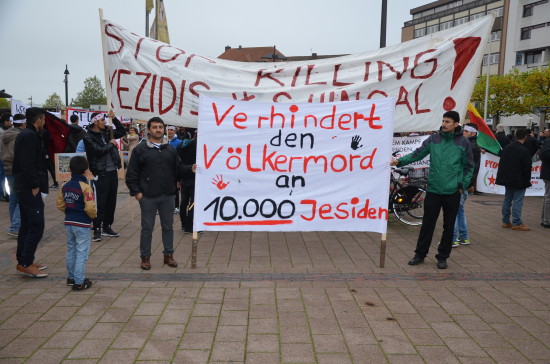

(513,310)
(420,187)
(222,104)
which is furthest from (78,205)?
(420,187)

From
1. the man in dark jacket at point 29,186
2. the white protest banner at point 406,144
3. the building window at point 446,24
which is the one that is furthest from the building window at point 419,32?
the man in dark jacket at point 29,186

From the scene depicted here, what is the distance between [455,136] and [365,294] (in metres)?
2.28

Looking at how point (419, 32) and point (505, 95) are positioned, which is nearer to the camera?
point (505, 95)

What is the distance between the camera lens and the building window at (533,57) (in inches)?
1837

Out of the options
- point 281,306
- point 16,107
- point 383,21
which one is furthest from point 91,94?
point 281,306

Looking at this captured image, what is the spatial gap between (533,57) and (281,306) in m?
53.5

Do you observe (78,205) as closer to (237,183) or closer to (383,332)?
(237,183)

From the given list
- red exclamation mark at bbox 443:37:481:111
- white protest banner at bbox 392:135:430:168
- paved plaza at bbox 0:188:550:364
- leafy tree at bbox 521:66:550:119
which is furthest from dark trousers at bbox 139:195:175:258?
leafy tree at bbox 521:66:550:119

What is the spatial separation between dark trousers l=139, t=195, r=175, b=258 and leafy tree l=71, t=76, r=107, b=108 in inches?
2602

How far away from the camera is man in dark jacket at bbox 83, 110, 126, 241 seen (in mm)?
6438

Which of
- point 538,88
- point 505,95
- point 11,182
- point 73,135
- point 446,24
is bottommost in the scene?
point 11,182

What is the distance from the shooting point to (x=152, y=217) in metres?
5.23

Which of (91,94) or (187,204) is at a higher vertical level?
(91,94)

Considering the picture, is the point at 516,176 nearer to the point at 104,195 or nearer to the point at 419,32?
the point at 104,195
